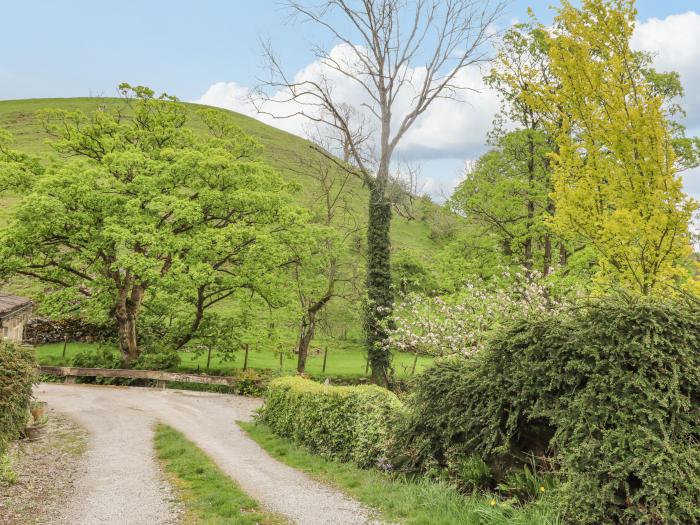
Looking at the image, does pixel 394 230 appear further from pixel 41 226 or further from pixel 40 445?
pixel 40 445

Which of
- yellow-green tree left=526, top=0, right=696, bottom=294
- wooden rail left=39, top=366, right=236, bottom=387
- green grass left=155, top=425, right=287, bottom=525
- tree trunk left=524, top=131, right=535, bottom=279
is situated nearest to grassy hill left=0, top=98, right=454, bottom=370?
wooden rail left=39, top=366, right=236, bottom=387

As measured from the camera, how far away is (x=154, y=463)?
12055mm

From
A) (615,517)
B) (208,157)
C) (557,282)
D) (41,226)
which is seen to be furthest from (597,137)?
(41,226)

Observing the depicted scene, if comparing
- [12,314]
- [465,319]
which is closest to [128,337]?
[12,314]

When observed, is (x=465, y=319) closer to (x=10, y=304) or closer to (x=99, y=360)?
(x=10, y=304)

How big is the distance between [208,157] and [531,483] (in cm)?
2189

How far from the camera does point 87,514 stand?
855 cm

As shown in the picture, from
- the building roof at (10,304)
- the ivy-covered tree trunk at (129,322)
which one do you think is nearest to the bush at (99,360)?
the ivy-covered tree trunk at (129,322)

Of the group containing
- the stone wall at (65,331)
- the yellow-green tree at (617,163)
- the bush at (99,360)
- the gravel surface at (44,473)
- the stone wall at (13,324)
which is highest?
the yellow-green tree at (617,163)

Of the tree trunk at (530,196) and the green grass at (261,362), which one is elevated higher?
the tree trunk at (530,196)

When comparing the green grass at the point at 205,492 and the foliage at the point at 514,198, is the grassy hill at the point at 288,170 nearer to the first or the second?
the foliage at the point at 514,198

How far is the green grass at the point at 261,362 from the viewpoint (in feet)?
92.5

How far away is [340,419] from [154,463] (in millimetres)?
4362

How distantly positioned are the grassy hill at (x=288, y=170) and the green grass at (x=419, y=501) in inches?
612
